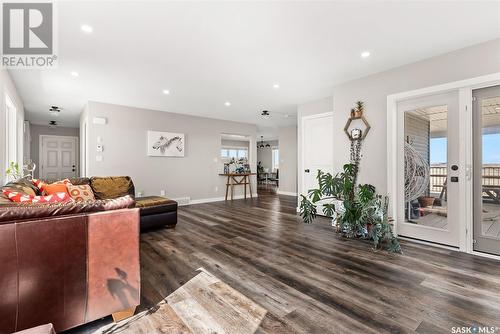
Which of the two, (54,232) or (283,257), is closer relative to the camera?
(54,232)

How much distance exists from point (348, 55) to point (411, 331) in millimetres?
2920

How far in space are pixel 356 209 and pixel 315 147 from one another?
6.45 ft

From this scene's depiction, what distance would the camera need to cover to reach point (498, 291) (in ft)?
6.23

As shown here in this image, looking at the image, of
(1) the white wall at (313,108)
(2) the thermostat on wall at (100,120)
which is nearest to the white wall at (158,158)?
(2) the thermostat on wall at (100,120)

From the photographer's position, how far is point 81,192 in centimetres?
355

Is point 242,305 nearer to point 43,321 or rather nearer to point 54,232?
point 43,321

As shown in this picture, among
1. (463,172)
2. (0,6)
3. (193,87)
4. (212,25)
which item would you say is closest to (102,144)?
(193,87)

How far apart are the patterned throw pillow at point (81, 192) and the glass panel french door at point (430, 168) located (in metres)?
4.90

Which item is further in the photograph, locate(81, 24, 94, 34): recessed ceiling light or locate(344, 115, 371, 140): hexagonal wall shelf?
locate(344, 115, 371, 140): hexagonal wall shelf

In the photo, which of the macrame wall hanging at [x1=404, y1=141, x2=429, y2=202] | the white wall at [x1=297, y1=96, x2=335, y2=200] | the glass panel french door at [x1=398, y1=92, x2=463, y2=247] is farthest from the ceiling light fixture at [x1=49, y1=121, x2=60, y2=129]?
→ the macrame wall hanging at [x1=404, y1=141, x2=429, y2=202]

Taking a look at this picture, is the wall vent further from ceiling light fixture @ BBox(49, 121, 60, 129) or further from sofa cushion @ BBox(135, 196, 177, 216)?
ceiling light fixture @ BBox(49, 121, 60, 129)

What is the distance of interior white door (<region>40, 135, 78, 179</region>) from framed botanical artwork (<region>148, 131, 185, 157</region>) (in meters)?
4.72

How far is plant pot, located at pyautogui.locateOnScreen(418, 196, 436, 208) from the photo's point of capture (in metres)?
3.05

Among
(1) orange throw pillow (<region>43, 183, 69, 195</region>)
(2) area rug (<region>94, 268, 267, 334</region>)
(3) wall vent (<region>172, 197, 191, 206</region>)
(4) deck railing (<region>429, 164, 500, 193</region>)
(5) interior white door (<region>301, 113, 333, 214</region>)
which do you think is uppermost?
(5) interior white door (<region>301, 113, 333, 214</region>)
